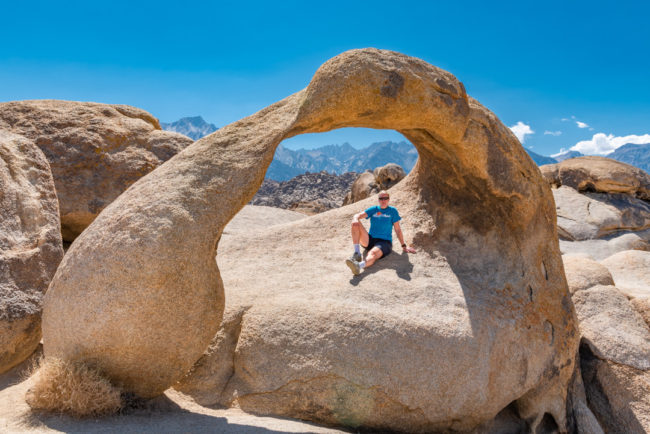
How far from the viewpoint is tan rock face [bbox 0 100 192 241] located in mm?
6980

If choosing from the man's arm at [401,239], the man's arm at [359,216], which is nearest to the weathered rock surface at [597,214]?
the man's arm at [401,239]

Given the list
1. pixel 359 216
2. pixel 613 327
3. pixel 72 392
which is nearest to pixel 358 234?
pixel 359 216

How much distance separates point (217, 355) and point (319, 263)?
5.95 ft

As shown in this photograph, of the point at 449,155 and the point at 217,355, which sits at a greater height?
the point at 449,155

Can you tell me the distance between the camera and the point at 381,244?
610 cm

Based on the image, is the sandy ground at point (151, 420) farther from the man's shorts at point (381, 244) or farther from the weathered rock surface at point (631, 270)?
the weathered rock surface at point (631, 270)

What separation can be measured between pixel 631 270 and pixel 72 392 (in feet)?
30.8

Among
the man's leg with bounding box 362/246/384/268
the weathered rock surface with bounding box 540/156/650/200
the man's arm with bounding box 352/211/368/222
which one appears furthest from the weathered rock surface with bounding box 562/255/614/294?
the weathered rock surface with bounding box 540/156/650/200

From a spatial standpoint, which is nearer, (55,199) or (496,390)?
(496,390)

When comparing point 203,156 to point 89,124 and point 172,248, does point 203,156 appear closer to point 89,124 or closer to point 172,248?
point 172,248

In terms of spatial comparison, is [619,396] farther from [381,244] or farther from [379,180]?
[379,180]

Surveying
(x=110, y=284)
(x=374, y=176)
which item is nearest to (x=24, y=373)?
(x=110, y=284)

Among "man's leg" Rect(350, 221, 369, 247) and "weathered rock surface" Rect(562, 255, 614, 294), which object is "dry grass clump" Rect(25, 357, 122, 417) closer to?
"man's leg" Rect(350, 221, 369, 247)

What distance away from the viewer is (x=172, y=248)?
12.9ft
